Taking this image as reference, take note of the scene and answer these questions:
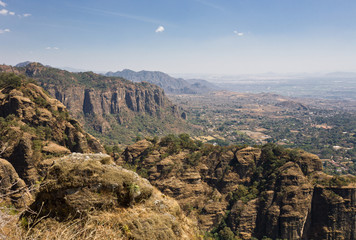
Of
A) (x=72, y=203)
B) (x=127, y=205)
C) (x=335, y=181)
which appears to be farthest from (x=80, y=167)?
(x=335, y=181)

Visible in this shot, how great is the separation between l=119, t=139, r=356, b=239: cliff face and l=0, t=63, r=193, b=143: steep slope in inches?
3446

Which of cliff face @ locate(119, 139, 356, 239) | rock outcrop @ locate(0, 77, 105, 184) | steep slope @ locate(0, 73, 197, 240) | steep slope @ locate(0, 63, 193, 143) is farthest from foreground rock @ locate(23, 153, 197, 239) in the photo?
steep slope @ locate(0, 63, 193, 143)

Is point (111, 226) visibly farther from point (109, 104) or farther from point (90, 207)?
point (109, 104)

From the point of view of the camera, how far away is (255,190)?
131 feet

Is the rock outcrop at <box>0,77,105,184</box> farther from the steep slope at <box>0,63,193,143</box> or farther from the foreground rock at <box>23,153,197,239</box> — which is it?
the steep slope at <box>0,63,193,143</box>

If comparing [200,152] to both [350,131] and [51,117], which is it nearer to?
[51,117]

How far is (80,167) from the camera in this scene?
31.1 ft

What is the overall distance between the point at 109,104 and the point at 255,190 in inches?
5508

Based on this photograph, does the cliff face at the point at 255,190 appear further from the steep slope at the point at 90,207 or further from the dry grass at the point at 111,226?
the dry grass at the point at 111,226

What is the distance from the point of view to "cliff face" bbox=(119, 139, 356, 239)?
34913 millimetres

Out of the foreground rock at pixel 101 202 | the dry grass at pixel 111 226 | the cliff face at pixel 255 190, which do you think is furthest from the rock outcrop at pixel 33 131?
the dry grass at pixel 111 226

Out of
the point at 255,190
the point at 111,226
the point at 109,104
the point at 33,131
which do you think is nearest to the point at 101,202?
the point at 111,226

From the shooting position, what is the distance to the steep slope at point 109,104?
134 m

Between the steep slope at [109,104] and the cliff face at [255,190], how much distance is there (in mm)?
87521
